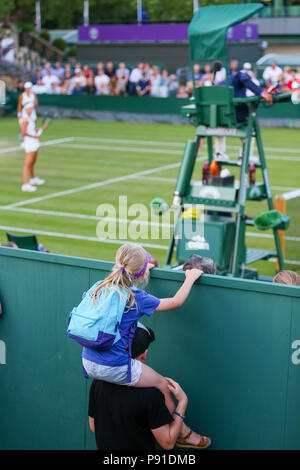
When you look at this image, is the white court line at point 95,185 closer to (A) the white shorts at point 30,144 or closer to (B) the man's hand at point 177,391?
(A) the white shorts at point 30,144

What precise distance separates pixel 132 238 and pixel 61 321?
8.16m

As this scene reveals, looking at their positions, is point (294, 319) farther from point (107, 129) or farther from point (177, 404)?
point (107, 129)

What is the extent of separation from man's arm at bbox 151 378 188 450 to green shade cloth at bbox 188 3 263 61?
5.84 meters

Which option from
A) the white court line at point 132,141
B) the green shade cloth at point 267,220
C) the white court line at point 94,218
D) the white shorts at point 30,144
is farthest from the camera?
the white court line at point 132,141

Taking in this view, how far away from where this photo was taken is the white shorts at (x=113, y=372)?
4.89 m

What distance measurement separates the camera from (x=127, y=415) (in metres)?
4.90

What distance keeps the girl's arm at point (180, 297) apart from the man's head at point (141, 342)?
0.19 m

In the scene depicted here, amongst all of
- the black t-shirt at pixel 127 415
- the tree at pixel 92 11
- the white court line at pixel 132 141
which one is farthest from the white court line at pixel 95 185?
the tree at pixel 92 11

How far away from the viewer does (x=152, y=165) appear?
68.6 feet

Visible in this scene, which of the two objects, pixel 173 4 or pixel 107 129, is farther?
pixel 173 4

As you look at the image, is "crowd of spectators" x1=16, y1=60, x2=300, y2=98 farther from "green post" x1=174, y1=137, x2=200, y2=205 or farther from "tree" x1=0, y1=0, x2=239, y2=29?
"tree" x1=0, y1=0, x2=239, y2=29

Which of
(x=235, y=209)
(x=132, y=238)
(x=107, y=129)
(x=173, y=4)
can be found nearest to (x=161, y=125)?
(x=107, y=129)

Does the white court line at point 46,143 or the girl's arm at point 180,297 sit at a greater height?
the girl's arm at point 180,297

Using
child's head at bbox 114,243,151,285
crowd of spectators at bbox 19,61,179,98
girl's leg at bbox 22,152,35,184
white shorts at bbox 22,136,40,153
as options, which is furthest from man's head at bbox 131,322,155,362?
crowd of spectators at bbox 19,61,179,98
